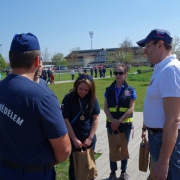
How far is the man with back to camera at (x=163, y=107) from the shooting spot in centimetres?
230

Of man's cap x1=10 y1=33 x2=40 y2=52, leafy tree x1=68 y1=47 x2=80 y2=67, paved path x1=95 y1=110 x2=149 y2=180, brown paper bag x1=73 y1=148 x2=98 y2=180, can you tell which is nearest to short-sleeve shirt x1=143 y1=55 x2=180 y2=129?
man's cap x1=10 y1=33 x2=40 y2=52

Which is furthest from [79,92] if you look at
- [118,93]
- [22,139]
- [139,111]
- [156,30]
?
[139,111]

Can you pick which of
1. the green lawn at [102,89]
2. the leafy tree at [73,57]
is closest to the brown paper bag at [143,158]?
the green lawn at [102,89]

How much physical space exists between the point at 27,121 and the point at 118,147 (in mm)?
2556

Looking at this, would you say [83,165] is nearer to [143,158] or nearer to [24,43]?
[143,158]

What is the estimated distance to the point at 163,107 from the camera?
2359 mm

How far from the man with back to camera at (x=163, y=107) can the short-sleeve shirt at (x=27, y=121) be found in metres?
0.92

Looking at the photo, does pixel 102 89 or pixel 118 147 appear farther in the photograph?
pixel 102 89

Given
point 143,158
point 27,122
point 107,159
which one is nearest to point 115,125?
point 143,158

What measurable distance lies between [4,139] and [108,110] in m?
2.56

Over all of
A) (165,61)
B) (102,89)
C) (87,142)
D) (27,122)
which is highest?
(165,61)

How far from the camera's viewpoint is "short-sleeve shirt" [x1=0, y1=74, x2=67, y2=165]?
1.97 meters

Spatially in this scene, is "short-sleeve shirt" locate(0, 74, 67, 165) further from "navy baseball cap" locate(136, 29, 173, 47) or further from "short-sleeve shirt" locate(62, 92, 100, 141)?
"short-sleeve shirt" locate(62, 92, 100, 141)

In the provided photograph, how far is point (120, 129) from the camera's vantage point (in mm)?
4453
